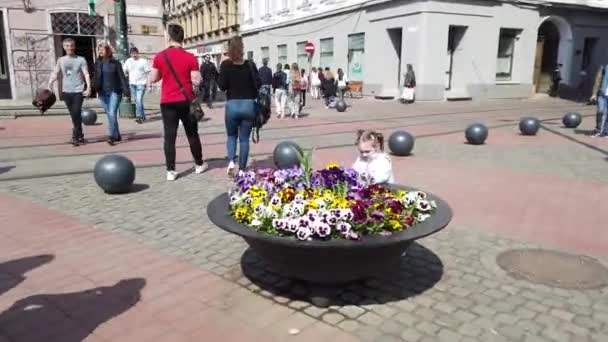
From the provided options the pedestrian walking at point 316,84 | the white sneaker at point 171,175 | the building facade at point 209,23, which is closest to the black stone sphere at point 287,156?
the white sneaker at point 171,175

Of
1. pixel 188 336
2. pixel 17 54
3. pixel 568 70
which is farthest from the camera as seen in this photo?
pixel 568 70

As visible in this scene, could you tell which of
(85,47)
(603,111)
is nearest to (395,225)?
(603,111)

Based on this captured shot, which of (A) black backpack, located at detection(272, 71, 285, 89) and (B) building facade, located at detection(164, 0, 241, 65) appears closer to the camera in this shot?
(A) black backpack, located at detection(272, 71, 285, 89)

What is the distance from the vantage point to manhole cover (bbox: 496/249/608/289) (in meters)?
3.80

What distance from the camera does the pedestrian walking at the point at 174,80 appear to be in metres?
6.71

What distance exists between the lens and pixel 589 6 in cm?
2797

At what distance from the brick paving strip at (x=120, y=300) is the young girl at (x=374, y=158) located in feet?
4.90

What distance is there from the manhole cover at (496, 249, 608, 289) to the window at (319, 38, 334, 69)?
27.0 metres

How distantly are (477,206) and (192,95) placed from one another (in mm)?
3916

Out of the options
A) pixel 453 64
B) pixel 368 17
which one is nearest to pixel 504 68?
pixel 453 64

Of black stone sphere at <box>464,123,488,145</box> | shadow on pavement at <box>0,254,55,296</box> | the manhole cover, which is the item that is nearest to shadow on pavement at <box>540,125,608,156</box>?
black stone sphere at <box>464,123,488,145</box>

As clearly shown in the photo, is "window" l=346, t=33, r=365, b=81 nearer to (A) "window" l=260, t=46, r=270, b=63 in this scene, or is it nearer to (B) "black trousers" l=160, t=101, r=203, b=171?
(A) "window" l=260, t=46, r=270, b=63

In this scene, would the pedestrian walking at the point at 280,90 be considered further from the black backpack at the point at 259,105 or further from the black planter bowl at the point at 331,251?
the black planter bowl at the point at 331,251

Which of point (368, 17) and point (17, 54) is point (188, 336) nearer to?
point (17, 54)
